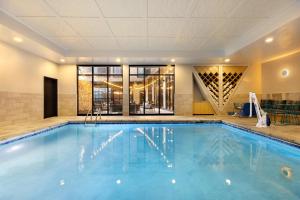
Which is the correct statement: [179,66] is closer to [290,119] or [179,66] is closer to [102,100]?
[102,100]

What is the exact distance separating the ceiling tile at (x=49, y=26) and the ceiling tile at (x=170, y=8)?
7.99ft

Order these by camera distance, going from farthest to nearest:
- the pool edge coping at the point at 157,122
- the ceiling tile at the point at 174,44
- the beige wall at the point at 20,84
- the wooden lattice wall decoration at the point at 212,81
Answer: the wooden lattice wall decoration at the point at 212,81, the ceiling tile at the point at 174,44, the beige wall at the point at 20,84, the pool edge coping at the point at 157,122

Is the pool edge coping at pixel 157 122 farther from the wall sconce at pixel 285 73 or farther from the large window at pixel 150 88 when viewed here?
the wall sconce at pixel 285 73

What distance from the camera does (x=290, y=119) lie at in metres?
8.09

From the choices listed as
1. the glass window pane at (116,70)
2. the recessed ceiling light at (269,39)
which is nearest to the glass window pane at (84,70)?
the glass window pane at (116,70)

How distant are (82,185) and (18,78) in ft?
19.9

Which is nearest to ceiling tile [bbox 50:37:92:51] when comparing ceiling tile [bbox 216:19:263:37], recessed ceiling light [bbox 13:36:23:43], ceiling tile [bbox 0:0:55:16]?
recessed ceiling light [bbox 13:36:23:43]

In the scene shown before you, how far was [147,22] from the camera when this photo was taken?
5566mm

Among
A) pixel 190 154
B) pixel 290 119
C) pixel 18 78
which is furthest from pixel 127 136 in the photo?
pixel 290 119

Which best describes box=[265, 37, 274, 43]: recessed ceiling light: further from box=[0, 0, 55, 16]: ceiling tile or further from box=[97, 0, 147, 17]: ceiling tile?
box=[0, 0, 55, 16]: ceiling tile

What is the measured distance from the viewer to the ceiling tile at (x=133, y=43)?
711 cm

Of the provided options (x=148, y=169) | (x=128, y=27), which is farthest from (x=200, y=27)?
(x=148, y=169)

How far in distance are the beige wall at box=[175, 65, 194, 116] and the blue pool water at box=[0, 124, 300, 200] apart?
5.14 meters

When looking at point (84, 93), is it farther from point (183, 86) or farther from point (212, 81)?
point (212, 81)
